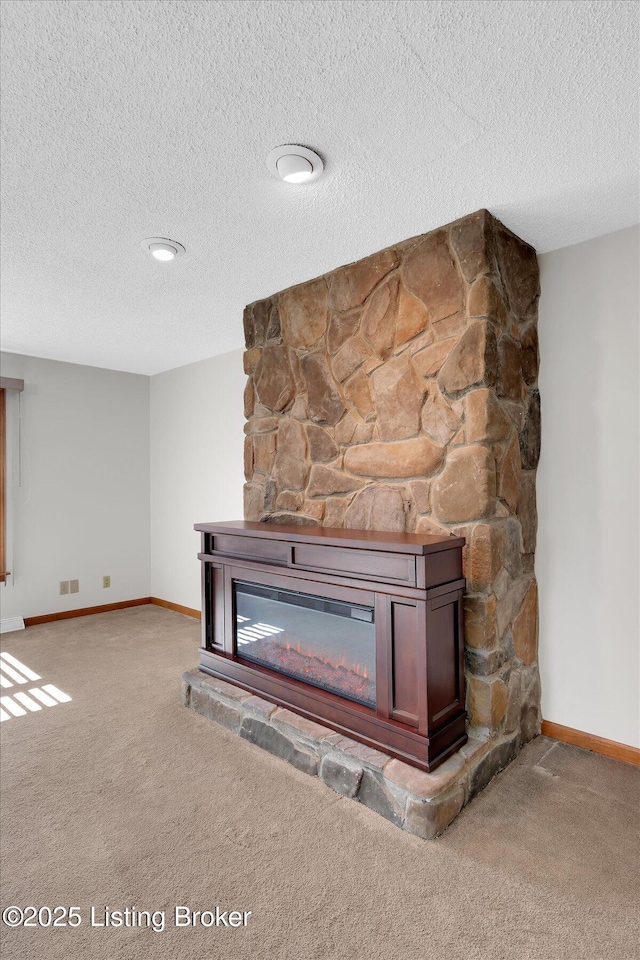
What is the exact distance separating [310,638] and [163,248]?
201cm

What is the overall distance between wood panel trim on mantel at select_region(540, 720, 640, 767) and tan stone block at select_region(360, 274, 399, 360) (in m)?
1.97

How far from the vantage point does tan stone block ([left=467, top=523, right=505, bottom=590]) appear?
209 centimetres

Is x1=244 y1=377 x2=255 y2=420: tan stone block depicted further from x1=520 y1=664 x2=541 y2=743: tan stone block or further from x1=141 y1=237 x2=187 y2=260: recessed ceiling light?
x1=520 y1=664 x2=541 y2=743: tan stone block

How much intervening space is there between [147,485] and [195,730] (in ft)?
10.4

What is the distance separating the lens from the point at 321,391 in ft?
9.07

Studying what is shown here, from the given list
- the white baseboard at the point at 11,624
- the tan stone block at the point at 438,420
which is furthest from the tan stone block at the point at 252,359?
the white baseboard at the point at 11,624

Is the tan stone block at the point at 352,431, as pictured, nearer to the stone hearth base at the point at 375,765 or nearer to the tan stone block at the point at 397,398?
the tan stone block at the point at 397,398

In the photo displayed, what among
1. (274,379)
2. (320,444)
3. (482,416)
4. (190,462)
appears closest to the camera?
(482,416)

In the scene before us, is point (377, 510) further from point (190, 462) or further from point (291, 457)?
point (190, 462)

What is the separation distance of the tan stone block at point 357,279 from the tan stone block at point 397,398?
0.43 metres

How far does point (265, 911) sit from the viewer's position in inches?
57.7

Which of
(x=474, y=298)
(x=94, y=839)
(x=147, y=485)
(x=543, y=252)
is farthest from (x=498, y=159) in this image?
(x=147, y=485)

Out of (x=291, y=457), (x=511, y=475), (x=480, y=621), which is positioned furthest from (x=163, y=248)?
(x=480, y=621)

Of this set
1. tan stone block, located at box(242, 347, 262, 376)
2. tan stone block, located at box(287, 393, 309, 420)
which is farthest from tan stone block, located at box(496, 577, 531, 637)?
tan stone block, located at box(242, 347, 262, 376)
